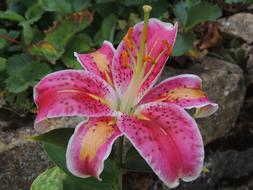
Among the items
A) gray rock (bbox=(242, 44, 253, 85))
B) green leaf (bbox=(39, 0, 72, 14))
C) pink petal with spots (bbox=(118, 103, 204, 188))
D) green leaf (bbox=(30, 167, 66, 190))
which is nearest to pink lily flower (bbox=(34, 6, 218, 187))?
pink petal with spots (bbox=(118, 103, 204, 188))

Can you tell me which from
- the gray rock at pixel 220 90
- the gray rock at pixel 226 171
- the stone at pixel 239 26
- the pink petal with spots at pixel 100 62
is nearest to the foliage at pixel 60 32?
the gray rock at pixel 220 90

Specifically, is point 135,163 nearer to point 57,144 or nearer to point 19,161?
point 57,144

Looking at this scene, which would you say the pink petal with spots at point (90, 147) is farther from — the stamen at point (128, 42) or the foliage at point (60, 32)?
the foliage at point (60, 32)

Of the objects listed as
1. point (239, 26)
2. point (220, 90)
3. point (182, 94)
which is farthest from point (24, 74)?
point (239, 26)

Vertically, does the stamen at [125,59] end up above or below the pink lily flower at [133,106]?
above

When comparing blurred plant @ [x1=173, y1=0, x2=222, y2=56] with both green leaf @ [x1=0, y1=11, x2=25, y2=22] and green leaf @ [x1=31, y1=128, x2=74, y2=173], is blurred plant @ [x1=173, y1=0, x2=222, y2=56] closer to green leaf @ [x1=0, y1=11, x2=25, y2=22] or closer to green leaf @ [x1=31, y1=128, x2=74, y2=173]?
green leaf @ [x1=0, y1=11, x2=25, y2=22]

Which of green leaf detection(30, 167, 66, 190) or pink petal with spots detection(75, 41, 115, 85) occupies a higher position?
pink petal with spots detection(75, 41, 115, 85)

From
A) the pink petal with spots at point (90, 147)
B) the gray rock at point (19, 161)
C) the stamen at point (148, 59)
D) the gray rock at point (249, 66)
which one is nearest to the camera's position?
the pink petal with spots at point (90, 147)
